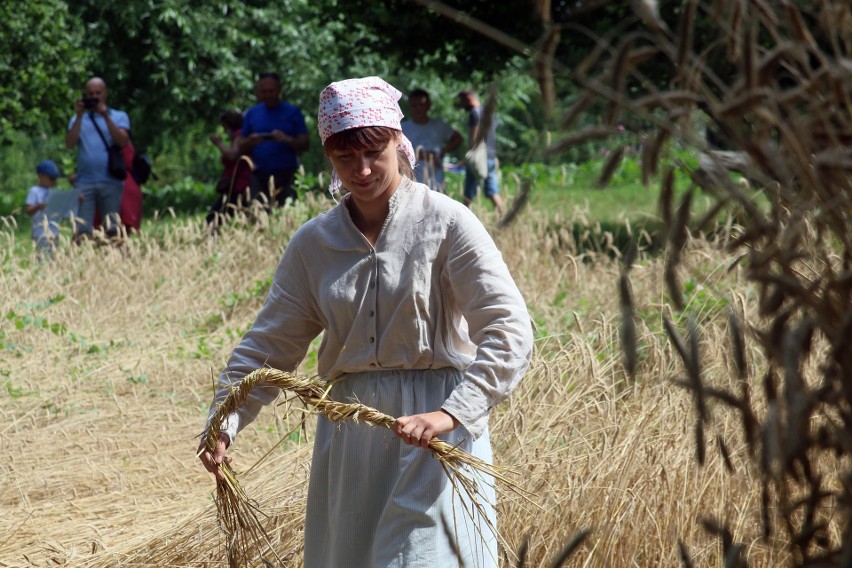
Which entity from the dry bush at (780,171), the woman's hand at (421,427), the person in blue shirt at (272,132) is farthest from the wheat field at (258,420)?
the person in blue shirt at (272,132)

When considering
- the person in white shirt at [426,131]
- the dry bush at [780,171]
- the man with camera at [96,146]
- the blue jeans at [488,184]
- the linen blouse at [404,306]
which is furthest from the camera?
the blue jeans at [488,184]

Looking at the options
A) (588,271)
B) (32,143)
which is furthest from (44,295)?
(32,143)

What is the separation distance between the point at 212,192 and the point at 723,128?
60.4 ft

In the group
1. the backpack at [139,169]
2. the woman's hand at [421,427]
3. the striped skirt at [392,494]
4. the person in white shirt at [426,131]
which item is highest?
the person in white shirt at [426,131]

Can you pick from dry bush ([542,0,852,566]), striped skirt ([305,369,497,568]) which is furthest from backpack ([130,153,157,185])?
dry bush ([542,0,852,566])

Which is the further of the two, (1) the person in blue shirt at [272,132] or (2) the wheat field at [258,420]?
(1) the person in blue shirt at [272,132]

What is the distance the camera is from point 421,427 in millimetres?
2516

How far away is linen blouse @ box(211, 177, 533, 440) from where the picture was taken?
8.65ft

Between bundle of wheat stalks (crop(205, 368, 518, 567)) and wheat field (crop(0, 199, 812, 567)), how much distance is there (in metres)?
0.14

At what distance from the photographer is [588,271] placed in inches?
279

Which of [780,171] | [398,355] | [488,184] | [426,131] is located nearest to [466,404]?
[398,355]

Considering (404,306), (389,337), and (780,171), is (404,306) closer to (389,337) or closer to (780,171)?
(389,337)

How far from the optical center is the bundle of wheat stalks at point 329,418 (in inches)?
101

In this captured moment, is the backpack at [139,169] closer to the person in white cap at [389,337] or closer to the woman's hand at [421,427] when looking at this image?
the person in white cap at [389,337]
